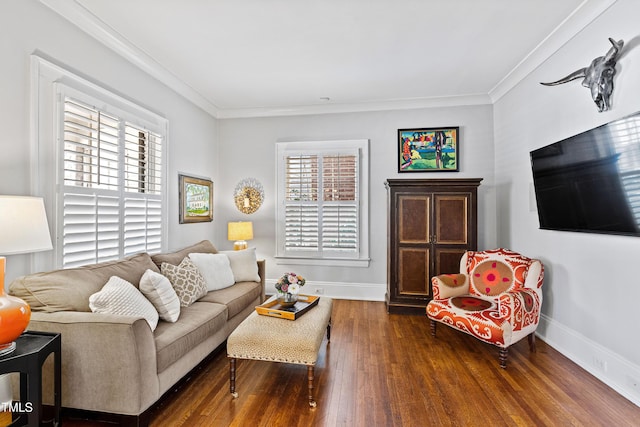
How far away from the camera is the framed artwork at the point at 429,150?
4355 mm

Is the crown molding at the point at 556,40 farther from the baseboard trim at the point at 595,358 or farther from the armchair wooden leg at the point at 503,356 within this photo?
the armchair wooden leg at the point at 503,356

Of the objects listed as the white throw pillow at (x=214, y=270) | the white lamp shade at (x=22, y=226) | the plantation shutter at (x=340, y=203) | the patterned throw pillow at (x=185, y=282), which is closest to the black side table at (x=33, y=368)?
the white lamp shade at (x=22, y=226)

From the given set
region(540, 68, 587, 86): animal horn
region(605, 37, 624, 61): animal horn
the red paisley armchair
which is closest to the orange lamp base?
the red paisley armchair

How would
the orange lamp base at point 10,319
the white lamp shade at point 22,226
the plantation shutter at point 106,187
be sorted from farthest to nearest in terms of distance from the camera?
the plantation shutter at point 106,187 < the white lamp shade at point 22,226 < the orange lamp base at point 10,319

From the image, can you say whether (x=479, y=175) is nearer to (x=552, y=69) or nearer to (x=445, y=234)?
(x=445, y=234)

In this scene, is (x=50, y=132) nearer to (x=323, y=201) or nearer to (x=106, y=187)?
(x=106, y=187)

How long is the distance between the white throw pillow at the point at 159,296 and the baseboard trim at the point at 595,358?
3.29 metres

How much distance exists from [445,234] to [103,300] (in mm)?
3496

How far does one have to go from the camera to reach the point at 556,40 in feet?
9.36

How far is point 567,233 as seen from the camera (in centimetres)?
282

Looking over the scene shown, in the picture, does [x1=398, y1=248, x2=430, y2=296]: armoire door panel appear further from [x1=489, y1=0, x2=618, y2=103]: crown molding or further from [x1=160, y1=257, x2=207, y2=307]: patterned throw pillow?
[x1=160, y1=257, x2=207, y2=307]: patterned throw pillow

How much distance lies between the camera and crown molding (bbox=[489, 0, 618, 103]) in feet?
7.89

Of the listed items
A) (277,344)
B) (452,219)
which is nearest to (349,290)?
(452,219)

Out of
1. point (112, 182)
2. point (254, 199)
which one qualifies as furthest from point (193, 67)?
point (254, 199)
